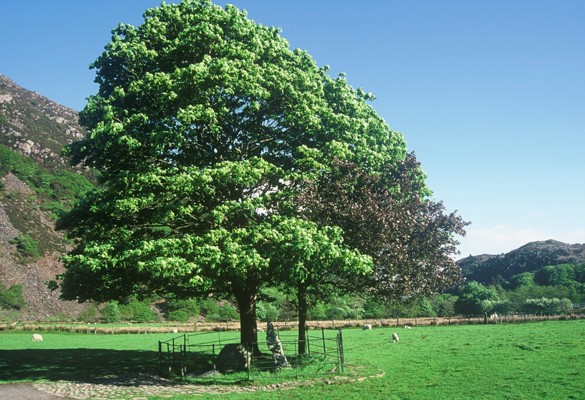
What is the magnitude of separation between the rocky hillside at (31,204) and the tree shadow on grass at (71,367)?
257ft

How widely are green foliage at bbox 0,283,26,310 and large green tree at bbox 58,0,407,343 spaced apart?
98241 millimetres

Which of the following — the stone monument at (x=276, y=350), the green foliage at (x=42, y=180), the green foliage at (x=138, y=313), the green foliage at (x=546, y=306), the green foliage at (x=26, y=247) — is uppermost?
the green foliage at (x=42, y=180)

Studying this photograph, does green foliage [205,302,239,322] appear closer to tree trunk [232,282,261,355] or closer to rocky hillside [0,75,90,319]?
rocky hillside [0,75,90,319]

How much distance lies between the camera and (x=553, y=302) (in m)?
104

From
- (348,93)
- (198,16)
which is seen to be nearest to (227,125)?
(198,16)

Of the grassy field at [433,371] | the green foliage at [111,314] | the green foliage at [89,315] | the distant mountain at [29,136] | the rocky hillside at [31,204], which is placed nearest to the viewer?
the grassy field at [433,371]

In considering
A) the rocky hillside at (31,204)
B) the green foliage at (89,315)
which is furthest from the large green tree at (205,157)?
the green foliage at (89,315)

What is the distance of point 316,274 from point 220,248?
20.5 feet

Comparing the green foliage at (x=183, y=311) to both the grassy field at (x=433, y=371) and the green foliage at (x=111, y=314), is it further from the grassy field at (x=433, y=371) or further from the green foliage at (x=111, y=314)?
the grassy field at (x=433, y=371)

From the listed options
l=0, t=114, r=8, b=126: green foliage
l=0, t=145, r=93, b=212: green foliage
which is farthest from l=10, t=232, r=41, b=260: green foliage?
l=0, t=114, r=8, b=126: green foliage

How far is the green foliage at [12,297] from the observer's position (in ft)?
351

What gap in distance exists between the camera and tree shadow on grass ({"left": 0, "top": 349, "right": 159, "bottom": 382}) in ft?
84.9

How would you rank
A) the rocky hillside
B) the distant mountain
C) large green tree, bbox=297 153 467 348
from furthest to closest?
the distant mountain < the rocky hillside < large green tree, bbox=297 153 467 348

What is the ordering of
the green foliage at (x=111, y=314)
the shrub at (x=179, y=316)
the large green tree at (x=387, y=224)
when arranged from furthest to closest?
the shrub at (x=179, y=316) < the green foliage at (x=111, y=314) < the large green tree at (x=387, y=224)
